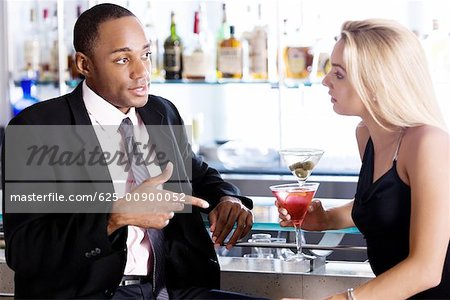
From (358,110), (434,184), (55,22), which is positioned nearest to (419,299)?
(434,184)

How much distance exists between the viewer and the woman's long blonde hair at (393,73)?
2.24 m

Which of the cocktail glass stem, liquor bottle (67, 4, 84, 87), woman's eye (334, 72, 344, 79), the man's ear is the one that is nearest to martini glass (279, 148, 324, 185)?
the cocktail glass stem

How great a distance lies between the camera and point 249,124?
510 cm

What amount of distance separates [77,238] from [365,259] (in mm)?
898

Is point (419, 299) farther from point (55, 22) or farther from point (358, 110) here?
point (55, 22)

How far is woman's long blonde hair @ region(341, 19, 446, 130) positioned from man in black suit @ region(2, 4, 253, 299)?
1.68ft

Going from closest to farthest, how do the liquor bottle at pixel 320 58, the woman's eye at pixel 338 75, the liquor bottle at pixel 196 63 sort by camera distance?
1. the woman's eye at pixel 338 75
2. the liquor bottle at pixel 320 58
3. the liquor bottle at pixel 196 63

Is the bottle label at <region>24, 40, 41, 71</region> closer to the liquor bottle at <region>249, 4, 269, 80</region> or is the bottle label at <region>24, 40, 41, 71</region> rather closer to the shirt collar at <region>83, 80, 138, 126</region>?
the liquor bottle at <region>249, 4, 269, 80</region>

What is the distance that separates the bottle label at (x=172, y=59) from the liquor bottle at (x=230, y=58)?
226mm

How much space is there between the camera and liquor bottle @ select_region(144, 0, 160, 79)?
15.7 feet

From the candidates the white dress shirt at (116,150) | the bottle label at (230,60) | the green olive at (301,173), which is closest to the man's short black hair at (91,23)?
the white dress shirt at (116,150)

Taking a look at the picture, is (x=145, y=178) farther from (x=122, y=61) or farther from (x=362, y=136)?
(x=362, y=136)

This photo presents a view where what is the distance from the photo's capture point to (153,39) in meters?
4.82

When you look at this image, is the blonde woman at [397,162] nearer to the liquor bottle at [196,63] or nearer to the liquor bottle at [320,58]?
the liquor bottle at [320,58]
